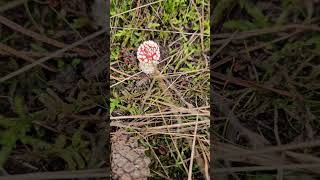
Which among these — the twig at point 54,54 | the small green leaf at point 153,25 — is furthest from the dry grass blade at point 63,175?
the small green leaf at point 153,25

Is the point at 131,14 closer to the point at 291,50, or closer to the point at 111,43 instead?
the point at 111,43

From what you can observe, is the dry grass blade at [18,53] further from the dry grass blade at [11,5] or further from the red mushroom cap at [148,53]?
the red mushroom cap at [148,53]

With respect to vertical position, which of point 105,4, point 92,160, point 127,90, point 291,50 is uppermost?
point 105,4

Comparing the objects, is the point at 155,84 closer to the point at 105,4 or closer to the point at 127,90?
the point at 127,90

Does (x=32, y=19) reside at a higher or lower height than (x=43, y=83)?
higher

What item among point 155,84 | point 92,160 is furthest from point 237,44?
point 92,160

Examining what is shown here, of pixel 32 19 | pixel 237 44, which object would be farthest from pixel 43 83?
pixel 237 44

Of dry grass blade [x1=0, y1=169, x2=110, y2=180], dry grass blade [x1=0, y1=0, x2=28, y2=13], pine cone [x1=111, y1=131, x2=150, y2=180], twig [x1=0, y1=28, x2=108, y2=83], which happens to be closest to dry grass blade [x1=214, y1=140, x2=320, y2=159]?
pine cone [x1=111, y1=131, x2=150, y2=180]

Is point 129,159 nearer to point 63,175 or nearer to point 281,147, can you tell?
point 63,175
